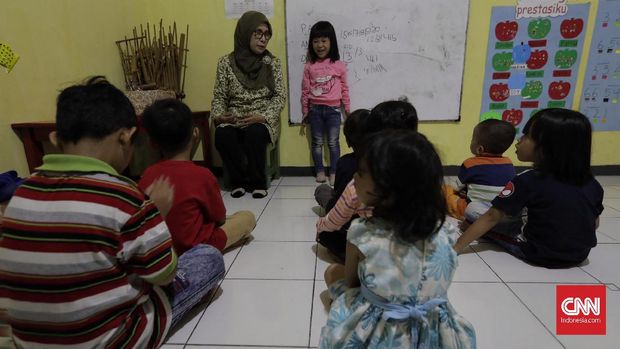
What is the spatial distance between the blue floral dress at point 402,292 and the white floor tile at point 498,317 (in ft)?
1.05

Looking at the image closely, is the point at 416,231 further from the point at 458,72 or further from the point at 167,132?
the point at 458,72

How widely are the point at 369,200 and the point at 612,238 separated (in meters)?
1.72

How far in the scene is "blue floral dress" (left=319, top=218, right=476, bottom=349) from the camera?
2.52 feet

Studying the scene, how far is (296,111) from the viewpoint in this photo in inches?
116

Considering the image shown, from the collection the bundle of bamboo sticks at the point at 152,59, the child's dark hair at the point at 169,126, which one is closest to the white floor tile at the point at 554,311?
the child's dark hair at the point at 169,126

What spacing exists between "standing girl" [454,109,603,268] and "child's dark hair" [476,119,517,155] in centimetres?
34

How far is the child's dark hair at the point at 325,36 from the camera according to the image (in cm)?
263

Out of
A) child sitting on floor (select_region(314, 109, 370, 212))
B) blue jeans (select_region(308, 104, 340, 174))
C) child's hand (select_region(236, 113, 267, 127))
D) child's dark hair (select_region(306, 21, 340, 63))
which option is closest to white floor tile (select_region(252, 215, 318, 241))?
child sitting on floor (select_region(314, 109, 370, 212))

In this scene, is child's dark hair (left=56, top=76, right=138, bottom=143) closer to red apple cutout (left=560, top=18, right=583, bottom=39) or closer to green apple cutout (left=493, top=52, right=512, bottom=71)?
green apple cutout (left=493, top=52, right=512, bottom=71)

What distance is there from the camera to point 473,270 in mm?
1472

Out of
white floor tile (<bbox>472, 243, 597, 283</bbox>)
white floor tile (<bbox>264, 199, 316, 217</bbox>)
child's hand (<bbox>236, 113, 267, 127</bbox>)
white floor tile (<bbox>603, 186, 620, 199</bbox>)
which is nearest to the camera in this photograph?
white floor tile (<bbox>472, 243, 597, 283</bbox>)

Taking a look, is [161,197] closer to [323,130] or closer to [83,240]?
[83,240]

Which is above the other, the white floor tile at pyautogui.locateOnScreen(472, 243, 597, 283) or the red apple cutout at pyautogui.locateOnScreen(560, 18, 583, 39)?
the red apple cutout at pyautogui.locateOnScreen(560, 18, 583, 39)

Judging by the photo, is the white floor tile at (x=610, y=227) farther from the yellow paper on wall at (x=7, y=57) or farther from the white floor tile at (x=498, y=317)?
the yellow paper on wall at (x=7, y=57)
